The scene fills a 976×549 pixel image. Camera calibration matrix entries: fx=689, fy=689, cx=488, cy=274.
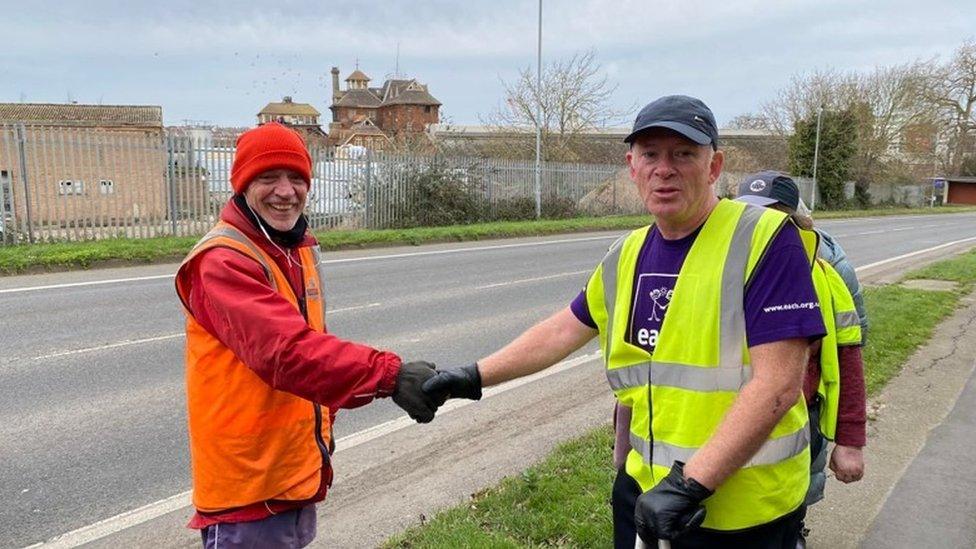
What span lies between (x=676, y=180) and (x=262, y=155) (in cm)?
128

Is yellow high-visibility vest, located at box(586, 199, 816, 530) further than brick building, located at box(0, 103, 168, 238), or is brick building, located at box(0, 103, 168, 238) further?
brick building, located at box(0, 103, 168, 238)

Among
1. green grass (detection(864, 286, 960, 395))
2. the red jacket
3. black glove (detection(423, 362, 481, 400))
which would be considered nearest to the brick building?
the red jacket

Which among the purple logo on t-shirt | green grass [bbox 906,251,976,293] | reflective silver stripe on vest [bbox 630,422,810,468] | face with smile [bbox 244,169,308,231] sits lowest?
green grass [bbox 906,251,976,293]

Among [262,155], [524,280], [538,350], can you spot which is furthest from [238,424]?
[524,280]

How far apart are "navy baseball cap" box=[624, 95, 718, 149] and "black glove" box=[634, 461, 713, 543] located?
0.90m

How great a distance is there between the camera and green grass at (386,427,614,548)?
3.20m

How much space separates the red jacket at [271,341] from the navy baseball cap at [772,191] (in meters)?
1.67

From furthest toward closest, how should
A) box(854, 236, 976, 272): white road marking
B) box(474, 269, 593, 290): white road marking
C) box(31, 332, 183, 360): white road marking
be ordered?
box(854, 236, 976, 272): white road marking, box(474, 269, 593, 290): white road marking, box(31, 332, 183, 360): white road marking

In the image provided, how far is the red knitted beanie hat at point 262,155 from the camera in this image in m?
2.18

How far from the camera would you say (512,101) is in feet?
106

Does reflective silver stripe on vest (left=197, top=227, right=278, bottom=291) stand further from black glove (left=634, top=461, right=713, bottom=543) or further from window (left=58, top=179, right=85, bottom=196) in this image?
window (left=58, top=179, right=85, bottom=196)

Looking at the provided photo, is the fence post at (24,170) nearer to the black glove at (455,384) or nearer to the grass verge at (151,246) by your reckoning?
the grass verge at (151,246)

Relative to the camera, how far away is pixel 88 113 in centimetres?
4962

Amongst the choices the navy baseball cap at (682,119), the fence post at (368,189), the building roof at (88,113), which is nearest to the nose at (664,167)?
the navy baseball cap at (682,119)
